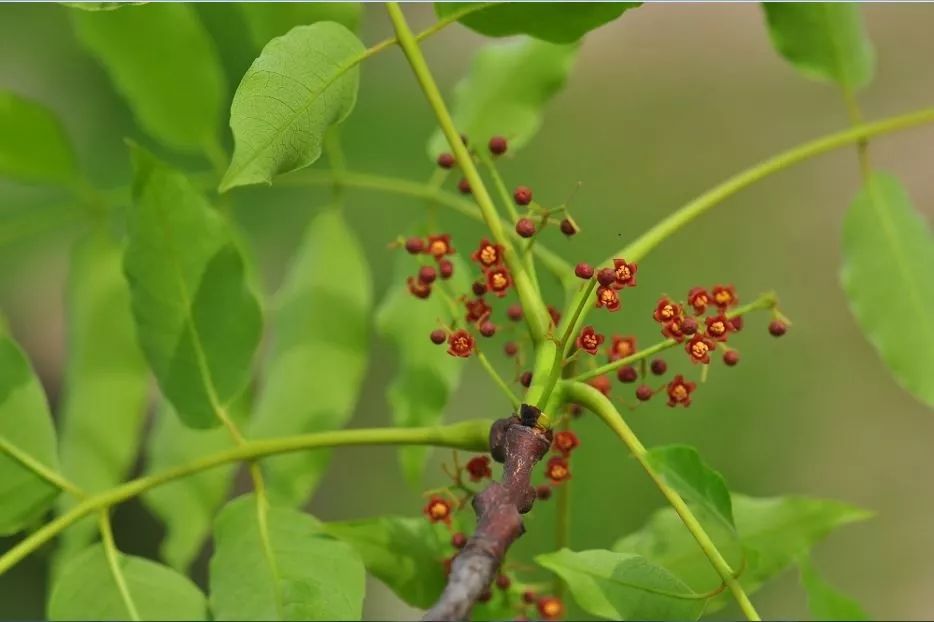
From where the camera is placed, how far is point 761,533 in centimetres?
100

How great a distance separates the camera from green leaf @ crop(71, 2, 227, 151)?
133 centimetres

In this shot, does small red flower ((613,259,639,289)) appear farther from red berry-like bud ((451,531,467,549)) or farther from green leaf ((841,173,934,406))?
green leaf ((841,173,934,406))

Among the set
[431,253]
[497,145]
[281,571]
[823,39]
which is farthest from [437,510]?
[823,39]

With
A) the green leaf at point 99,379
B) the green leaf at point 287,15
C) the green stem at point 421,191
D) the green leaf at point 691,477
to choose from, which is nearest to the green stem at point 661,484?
the green leaf at point 691,477

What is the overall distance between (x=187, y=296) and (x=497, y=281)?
310mm

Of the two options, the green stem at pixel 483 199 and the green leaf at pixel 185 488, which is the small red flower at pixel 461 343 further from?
the green leaf at pixel 185 488

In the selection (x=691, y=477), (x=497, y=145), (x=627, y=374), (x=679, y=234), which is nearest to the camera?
(x=691, y=477)

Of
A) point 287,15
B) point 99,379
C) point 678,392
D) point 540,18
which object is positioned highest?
point 287,15

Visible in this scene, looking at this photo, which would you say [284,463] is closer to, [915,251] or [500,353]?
[915,251]

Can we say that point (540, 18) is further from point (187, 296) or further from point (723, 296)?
point (187, 296)

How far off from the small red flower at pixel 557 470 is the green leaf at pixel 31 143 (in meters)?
0.77

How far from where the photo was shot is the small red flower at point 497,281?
0.91 meters

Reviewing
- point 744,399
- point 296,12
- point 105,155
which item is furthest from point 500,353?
point 296,12

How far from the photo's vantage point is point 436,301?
1.26m
